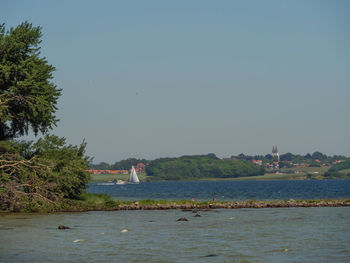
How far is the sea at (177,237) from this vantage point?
24969 millimetres

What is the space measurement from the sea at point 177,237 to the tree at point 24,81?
11939 mm

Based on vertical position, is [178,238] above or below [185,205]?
below

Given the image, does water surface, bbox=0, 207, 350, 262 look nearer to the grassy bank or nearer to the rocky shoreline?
the grassy bank

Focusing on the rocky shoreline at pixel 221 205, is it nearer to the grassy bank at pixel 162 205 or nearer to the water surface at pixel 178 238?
the grassy bank at pixel 162 205

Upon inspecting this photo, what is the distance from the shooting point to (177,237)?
106 feet

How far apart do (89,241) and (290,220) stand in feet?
59.8

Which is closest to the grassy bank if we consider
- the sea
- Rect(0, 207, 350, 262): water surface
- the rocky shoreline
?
the rocky shoreline

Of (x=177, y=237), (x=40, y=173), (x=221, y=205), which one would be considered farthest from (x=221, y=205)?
(x=177, y=237)

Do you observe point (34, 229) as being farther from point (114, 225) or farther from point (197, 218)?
point (197, 218)

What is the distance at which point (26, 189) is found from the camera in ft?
171

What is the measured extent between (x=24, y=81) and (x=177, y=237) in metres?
27.6

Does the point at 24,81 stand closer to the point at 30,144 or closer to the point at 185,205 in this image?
the point at 30,144

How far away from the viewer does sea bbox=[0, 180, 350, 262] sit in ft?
81.9

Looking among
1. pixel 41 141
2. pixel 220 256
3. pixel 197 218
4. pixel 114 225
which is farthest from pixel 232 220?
pixel 41 141
